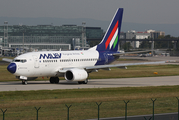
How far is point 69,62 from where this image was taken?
47375mm

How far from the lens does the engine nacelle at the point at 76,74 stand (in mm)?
43656

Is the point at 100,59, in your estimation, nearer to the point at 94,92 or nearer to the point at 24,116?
the point at 94,92

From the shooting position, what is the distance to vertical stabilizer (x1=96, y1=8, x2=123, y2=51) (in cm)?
5328

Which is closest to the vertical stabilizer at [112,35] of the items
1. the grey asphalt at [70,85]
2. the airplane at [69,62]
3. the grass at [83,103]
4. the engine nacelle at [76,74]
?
the airplane at [69,62]

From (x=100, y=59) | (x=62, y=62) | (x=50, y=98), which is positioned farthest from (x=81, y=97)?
(x=100, y=59)

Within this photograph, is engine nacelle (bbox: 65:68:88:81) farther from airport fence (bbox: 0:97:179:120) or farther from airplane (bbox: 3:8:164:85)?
airport fence (bbox: 0:97:179:120)

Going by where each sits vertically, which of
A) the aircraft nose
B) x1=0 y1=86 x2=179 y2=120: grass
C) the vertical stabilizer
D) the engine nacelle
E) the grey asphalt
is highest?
the vertical stabilizer

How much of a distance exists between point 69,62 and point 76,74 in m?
4.13

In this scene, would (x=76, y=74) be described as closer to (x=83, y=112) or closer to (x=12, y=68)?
(x=12, y=68)

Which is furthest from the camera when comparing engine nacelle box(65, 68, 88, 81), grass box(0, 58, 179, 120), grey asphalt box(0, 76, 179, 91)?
engine nacelle box(65, 68, 88, 81)

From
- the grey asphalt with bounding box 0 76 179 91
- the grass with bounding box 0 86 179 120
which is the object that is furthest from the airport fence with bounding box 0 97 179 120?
the grey asphalt with bounding box 0 76 179 91

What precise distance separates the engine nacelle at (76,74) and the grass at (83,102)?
296 inches

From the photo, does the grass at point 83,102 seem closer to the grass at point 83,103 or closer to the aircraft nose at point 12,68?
the grass at point 83,103

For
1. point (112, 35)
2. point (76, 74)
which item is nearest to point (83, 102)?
point (76, 74)
